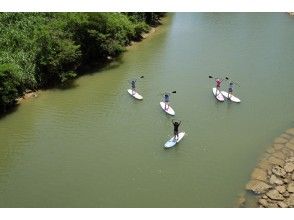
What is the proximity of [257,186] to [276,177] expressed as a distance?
1333 mm

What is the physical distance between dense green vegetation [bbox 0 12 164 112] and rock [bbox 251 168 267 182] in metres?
15.4

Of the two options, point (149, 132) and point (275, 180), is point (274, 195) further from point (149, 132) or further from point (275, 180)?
point (149, 132)

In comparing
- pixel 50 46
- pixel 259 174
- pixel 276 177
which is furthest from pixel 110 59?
pixel 276 177

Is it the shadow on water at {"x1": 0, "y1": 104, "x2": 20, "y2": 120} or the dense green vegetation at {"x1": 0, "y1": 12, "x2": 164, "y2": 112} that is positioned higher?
the dense green vegetation at {"x1": 0, "y1": 12, "x2": 164, "y2": 112}

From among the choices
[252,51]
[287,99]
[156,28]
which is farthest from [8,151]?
[156,28]

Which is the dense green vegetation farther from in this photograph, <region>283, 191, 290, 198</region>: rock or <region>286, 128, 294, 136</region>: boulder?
<region>283, 191, 290, 198</region>: rock

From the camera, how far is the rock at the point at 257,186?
63.8ft

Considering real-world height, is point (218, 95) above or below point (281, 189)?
below

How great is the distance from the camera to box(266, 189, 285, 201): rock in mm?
18953

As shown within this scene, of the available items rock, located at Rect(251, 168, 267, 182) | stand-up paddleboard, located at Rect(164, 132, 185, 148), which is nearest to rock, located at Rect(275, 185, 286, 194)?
rock, located at Rect(251, 168, 267, 182)

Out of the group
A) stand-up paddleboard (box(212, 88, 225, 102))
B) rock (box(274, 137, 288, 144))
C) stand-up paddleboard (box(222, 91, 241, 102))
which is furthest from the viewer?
stand-up paddleboard (box(212, 88, 225, 102))

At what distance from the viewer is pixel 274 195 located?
19125 millimetres

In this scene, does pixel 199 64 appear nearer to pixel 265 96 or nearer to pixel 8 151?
pixel 265 96

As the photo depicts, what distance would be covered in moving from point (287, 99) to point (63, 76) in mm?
15392
